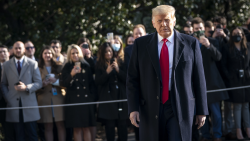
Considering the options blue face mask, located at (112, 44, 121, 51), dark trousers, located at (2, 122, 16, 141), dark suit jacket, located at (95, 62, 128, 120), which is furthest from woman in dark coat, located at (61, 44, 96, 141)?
dark trousers, located at (2, 122, 16, 141)

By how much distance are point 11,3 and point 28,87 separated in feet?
14.8

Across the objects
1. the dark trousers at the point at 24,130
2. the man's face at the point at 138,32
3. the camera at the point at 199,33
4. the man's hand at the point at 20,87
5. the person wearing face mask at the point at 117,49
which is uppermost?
the man's face at the point at 138,32

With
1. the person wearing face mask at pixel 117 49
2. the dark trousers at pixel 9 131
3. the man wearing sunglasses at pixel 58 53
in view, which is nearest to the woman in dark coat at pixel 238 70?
the person wearing face mask at pixel 117 49

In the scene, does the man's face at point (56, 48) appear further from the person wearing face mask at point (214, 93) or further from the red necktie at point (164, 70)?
the red necktie at point (164, 70)

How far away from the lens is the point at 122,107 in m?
6.21

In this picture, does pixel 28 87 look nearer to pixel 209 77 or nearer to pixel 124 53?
pixel 124 53

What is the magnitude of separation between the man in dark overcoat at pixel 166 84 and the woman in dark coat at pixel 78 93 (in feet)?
8.35

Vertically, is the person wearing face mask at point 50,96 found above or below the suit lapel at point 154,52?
below

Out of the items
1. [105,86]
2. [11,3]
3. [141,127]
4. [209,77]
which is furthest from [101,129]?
[141,127]

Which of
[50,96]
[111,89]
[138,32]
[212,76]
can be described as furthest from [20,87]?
[212,76]

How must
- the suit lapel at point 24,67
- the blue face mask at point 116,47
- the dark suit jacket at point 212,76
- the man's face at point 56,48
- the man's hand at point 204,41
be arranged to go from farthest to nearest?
the man's face at point 56,48 → the blue face mask at point 116,47 → the dark suit jacket at point 212,76 → the suit lapel at point 24,67 → the man's hand at point 204,41

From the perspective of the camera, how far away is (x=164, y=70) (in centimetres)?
360

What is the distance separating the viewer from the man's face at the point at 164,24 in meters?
3.57

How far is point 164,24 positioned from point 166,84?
24.4 inches
